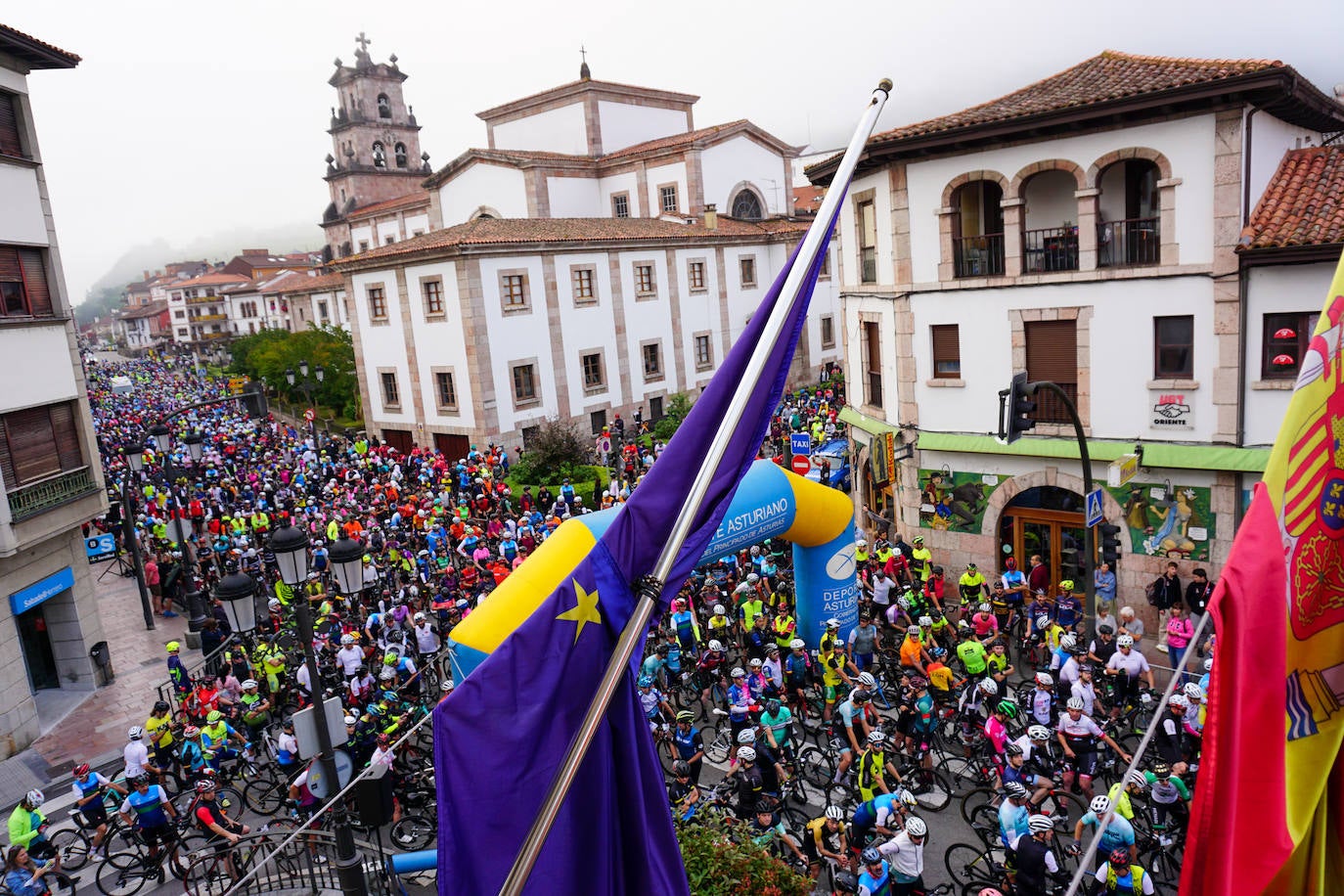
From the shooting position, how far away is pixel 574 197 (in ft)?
163

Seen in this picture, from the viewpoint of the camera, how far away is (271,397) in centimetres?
6188

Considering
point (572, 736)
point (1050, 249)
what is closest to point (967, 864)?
point (572, 736)

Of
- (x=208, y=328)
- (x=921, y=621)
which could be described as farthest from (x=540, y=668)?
(x=208, y=328)

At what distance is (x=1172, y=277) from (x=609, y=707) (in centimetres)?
1699

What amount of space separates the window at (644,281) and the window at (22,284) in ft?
84.6

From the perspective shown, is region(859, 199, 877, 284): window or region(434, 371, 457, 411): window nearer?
region(859, 199, 877, 284): window

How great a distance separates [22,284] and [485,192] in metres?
31.4

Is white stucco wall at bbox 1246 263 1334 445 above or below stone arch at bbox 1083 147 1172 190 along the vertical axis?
below

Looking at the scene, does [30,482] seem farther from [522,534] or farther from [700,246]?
[700,246]

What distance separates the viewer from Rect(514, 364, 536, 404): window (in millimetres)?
36594

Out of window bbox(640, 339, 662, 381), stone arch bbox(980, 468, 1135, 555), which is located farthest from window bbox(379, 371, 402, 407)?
stone arch bbox(980, 468, 1135, 555)

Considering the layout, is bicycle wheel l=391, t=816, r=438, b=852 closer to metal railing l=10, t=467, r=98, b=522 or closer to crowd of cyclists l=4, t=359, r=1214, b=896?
crowd of cyclists l=4, t=359, r=1214, b=896

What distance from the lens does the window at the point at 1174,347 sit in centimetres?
1708

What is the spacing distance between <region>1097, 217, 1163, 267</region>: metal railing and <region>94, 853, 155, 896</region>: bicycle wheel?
19128 millimetres
